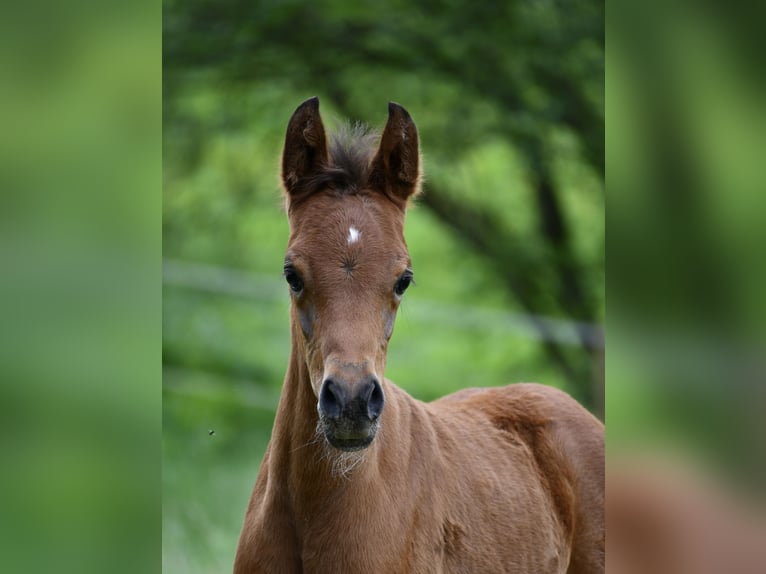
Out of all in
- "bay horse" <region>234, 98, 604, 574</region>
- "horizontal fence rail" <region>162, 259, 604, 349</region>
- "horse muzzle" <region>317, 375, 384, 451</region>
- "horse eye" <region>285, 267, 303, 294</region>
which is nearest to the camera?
"horse muzzle" <region>317, 375, 384, 451</region>

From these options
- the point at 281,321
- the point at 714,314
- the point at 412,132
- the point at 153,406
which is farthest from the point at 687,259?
the point at 281,321

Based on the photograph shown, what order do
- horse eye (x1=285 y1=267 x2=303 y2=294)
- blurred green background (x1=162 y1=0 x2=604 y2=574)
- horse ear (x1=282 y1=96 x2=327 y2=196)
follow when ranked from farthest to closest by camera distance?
blurred green background (x1=162 y1=0 x2=604 y2=574) < horse ear (x1=282 y1=96 x2=327 y2=196) < horse eye (x1=285 y1=267 x2=303 y2=294)

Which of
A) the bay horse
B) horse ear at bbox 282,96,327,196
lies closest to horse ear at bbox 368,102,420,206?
the bay horse

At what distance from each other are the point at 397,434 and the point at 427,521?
0.30 m

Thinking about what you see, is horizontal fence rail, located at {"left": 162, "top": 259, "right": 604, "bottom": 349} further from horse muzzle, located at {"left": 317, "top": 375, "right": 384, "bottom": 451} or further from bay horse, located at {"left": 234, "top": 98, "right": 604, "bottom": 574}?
horse muzzle, located at {"left": 317, "top": 375, "right": 384, "bottom": 451}

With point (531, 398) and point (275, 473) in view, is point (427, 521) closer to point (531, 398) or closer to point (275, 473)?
point (275, 473)

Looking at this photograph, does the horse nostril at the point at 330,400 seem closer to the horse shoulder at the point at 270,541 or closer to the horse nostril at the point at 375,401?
the horse nostril at the point at 375,401

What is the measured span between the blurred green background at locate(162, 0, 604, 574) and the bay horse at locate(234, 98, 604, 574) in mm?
3193

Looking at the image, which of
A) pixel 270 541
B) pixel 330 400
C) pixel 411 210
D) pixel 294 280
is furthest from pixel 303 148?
pixel 411 210

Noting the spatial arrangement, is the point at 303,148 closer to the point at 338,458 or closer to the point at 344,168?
the point at 344,168

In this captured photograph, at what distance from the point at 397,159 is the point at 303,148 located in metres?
0.30

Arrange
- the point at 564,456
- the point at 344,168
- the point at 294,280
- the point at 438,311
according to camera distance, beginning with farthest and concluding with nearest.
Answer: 1. the point at 438,311
2. the point at 564,456
3. the point at 344,168
4. the point at 294,280

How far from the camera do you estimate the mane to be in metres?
2.95

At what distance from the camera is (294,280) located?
2.74m
